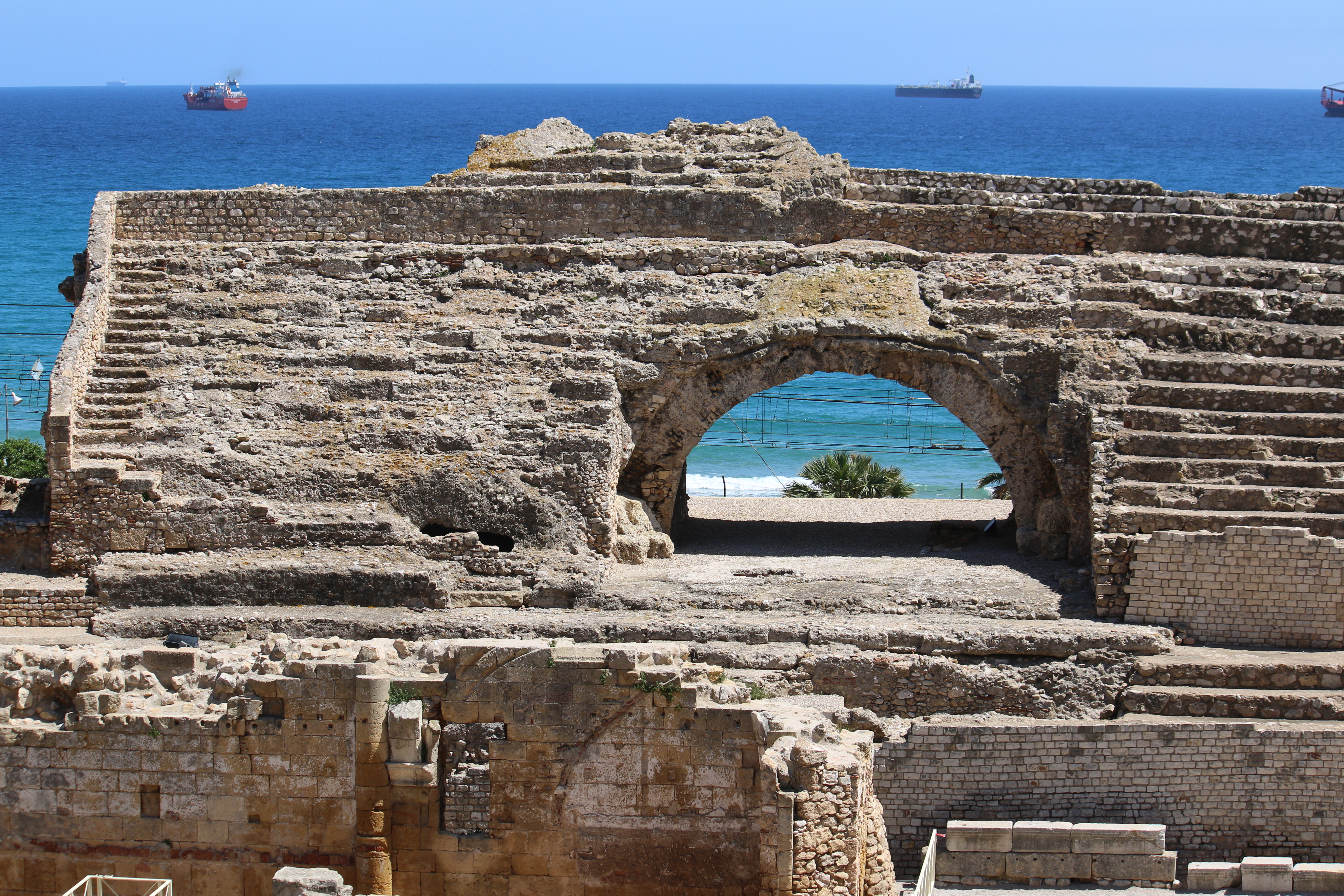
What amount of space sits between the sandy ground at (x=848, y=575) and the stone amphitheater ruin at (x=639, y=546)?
0.24 ft

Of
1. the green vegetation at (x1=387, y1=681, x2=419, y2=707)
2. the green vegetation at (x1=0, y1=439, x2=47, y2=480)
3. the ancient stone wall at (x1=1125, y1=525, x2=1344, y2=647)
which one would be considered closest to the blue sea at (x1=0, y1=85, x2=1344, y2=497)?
the green vegetation at (x1=0, y1=439, x2=47, y2=480)

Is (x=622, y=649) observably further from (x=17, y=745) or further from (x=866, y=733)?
(x=17, y=745)

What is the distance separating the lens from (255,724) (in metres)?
10.8

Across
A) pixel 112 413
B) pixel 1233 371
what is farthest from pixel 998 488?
pixel 112 413

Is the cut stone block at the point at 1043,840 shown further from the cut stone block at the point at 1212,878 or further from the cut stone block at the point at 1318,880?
→ the cut stone block at the point at 1318,880

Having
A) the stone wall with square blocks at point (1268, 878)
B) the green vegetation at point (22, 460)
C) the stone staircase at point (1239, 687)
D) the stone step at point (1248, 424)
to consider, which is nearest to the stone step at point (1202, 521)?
the stone step at point (1248, 424)

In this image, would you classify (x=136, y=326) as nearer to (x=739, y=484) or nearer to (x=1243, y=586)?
(x=1243, y=586)

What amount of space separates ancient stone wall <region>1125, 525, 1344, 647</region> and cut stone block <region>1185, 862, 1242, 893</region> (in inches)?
111

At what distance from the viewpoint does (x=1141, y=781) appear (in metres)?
14.7

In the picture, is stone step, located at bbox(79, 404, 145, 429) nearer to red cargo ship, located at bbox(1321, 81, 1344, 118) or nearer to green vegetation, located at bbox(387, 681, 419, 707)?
green vegetation, located at bbox(387, 681, 419, 707)

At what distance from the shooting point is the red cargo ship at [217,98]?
13162 centimetres

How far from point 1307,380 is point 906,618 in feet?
18.0

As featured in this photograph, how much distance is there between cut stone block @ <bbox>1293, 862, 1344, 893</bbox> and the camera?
44.5 ft

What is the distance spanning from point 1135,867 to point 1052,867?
0.69 m
